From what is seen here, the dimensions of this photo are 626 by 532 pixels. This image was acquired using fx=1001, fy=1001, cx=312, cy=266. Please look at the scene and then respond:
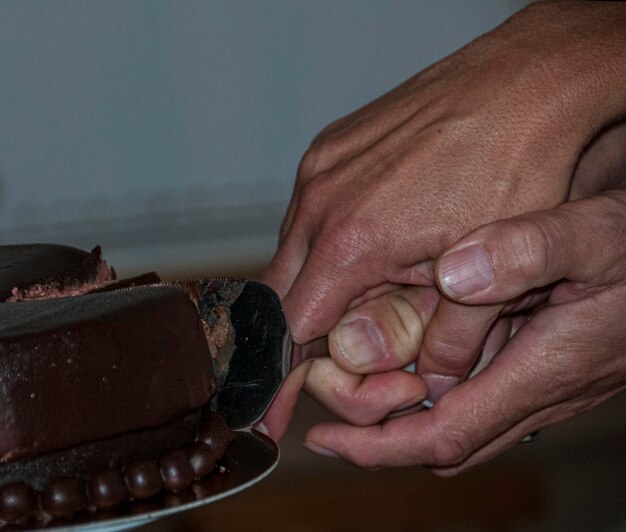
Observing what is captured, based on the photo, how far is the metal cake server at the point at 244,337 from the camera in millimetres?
795

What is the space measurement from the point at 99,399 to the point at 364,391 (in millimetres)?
422

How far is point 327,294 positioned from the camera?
2.95 feet

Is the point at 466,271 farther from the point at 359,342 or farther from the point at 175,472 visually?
the point at 175,472

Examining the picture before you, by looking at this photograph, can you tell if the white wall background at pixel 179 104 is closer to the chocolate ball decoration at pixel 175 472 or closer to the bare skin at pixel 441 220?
the bare skin at pixel 441 220

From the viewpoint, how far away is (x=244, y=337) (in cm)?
81

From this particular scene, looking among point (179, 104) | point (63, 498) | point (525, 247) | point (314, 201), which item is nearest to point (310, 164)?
point (314, 201)

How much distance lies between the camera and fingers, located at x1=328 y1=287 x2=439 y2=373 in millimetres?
940

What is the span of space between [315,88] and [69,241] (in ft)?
1.89

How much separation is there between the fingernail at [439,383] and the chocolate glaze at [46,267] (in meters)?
0.34

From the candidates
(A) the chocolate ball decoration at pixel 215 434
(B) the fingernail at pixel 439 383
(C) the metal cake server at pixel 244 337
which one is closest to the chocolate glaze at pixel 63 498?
(A) the chocolate ball decoration at pixel 215 434

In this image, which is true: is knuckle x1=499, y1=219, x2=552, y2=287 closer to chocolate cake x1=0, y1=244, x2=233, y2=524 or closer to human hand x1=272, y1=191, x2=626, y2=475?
human hand x1=272, y1=191, x2=626, y2=475

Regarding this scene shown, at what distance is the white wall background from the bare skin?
0.99m

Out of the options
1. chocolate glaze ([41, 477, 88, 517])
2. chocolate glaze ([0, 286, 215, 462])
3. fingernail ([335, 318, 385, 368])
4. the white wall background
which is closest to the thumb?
fingernail ([335, 318, 385, 368])

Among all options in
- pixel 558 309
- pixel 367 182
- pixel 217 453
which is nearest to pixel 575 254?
pixel 558 309
